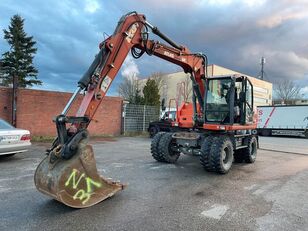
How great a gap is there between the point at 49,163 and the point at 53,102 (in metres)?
13.3

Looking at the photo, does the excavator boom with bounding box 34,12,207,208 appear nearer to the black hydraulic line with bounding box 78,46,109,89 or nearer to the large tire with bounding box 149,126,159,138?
the black hydraulic line with bounding box 78,46,109,89

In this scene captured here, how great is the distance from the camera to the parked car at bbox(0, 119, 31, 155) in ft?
28.8

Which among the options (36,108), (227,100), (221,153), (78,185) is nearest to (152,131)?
(36,108)

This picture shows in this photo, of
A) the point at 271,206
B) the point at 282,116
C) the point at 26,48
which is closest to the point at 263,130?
the point at 282,116

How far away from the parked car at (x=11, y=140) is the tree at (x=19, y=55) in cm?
2673

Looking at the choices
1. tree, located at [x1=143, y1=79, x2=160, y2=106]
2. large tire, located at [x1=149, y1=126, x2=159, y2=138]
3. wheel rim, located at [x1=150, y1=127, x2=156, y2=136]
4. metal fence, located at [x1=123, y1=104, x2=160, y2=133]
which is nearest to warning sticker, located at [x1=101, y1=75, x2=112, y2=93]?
large tire, located at [x1=149, y1=126, x2=159, y2=138]

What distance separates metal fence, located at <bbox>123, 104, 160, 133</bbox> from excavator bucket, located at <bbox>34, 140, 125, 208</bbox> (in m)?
16.5

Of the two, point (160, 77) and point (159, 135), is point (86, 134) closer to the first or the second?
point (159, 135)

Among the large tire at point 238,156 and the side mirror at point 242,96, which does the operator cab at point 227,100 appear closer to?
the side mirror at point 242,96

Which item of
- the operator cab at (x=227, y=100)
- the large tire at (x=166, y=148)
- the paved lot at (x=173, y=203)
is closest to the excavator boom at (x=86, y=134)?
the paved lot at (x=173, y=203)

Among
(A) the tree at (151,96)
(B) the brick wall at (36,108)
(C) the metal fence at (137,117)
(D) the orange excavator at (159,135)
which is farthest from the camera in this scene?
(A) the tree at (151,96)

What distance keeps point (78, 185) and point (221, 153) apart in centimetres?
414

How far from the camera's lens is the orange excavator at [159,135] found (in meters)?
4.87

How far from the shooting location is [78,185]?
4.87 meters
